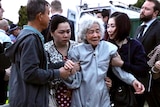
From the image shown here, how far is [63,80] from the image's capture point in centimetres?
313

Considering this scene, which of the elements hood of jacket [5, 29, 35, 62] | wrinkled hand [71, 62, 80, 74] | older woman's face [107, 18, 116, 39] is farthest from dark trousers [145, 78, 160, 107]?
hood of jacket [5, 29, 35, 62]

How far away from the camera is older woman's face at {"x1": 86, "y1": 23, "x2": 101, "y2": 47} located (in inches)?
126

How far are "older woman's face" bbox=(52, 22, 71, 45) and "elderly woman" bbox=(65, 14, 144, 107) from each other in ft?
0.47

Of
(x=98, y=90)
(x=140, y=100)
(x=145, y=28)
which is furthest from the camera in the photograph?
(x=145, y=28)

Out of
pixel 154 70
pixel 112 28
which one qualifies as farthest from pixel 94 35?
pixel 154 70

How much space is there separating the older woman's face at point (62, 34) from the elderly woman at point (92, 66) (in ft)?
0.47

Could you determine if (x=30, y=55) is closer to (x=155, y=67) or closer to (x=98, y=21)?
(x=98, y=21)

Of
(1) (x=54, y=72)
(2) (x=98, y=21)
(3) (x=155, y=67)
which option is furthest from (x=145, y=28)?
(1) (x=54, y=72)

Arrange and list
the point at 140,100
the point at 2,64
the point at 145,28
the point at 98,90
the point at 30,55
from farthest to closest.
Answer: the point at 145,28 < the point at 140,100 < the point at 2,64 < the point at 98,90 < the point at 30,55

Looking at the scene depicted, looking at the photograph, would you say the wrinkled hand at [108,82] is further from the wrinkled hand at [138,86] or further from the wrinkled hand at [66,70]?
the wrinkled hand at [66,70]

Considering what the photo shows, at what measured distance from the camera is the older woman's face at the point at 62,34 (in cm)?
329

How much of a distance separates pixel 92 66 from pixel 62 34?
0.46 meters

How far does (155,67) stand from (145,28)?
96 cm

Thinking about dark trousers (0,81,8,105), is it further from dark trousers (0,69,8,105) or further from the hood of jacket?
the hood of jacket
